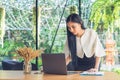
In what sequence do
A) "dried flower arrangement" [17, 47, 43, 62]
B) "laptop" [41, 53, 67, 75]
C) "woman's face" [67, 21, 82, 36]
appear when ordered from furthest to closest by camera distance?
"woman's face" [67, 21, 82, 36] < "dried flower arrangement" [17, 47, 43, 62] < "laptop" [41, 53, 67, 75]

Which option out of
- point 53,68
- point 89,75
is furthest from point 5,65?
point 89,75

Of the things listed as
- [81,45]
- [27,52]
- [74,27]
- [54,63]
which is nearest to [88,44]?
[81,45]

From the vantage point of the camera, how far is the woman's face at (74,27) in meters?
3.15

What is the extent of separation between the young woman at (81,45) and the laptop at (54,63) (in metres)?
0.48

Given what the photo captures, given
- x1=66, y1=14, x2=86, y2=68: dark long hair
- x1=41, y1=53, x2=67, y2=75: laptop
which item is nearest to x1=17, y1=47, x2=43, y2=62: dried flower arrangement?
x1=41, y1=53, x2=67, y2=75: laptop

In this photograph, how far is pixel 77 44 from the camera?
3.23m

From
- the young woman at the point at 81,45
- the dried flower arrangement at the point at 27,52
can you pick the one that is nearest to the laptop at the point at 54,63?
the dried flower arrangement at the point at 27,52

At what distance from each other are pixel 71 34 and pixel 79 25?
0.14 m

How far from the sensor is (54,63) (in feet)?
9.02

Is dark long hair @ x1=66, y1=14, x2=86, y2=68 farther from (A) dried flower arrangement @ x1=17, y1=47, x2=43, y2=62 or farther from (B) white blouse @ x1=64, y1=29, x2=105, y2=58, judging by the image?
(A) dried flower arrangement @ x1=17, y1=47, x2=43, y2=62

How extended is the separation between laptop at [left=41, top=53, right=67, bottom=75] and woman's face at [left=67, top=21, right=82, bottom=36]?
54 centimetres

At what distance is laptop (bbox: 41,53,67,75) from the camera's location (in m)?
2.72

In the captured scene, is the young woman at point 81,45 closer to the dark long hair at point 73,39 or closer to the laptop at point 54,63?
the dark long hair at point 73,39

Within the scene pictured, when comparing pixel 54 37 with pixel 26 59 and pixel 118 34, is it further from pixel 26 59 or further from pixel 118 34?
pixel 26 59
